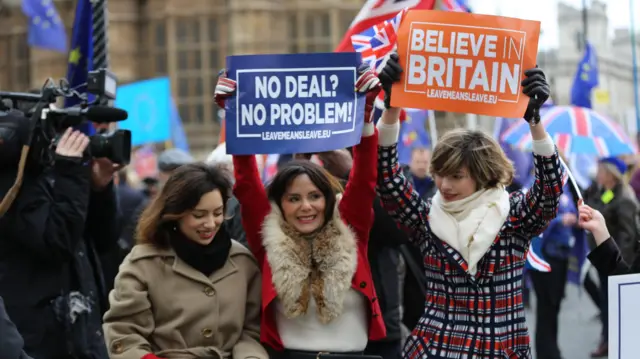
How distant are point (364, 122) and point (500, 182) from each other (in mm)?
586

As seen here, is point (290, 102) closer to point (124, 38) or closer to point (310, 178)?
point (310, 178)

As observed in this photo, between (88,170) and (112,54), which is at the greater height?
(112,54)

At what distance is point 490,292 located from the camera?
366 centimetres

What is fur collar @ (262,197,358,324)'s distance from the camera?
3754 mm

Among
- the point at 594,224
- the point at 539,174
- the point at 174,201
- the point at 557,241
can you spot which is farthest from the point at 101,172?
the point at 557,241

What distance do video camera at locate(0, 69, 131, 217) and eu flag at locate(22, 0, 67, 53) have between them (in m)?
10.1

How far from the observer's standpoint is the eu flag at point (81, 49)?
17.5ft

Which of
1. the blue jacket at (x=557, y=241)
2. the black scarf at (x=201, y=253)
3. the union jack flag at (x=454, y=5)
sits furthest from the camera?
the blue jacket at (x=557, y=241)

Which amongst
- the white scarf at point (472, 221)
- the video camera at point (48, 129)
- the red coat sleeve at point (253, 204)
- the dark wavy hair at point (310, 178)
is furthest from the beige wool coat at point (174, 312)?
the white scarf at point (472, 221)

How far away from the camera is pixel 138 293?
11.9ft

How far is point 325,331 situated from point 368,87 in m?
0.98

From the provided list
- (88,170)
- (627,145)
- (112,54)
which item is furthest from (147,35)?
(88,170)

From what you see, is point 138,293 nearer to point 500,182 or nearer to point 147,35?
point 500,182

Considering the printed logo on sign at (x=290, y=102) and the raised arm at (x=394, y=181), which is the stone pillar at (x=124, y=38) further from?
the raised arm at (x=394, y=181)
